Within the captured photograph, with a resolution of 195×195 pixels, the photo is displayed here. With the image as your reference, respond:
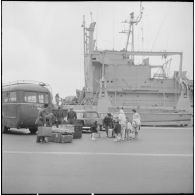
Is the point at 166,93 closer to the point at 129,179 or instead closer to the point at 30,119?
the point at 30,119

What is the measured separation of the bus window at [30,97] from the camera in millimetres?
19266

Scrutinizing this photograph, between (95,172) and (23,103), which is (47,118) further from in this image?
(95,172)

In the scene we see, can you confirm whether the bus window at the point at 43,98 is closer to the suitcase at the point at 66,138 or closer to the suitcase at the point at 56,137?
the suitcase at the point at 56,137

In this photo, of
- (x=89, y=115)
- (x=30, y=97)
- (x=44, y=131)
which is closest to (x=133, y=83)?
(x=89, y=115)

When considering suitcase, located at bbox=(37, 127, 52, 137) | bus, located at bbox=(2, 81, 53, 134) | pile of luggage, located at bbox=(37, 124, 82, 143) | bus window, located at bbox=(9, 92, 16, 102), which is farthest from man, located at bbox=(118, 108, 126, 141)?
bus window, located at bbox=(9, 92, 16, 102)

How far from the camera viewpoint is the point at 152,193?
601 cm

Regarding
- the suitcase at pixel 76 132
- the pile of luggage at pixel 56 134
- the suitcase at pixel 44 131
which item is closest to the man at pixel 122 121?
the suitcase at pixel 76 132

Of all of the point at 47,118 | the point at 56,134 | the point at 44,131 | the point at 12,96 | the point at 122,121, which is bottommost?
the point at 56,134

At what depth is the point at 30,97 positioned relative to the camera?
1947 centimetres

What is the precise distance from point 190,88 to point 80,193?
1187 inches

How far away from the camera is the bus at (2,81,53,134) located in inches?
743

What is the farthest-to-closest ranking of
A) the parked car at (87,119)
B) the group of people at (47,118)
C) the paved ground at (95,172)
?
the parked car at (87,119) → the group of people at (47,118) → the paved ground at (95,172)

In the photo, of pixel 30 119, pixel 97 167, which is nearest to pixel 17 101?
pixel 30 119

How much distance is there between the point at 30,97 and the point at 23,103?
62 cm
